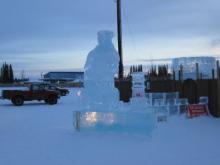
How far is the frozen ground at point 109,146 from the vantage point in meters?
8.04

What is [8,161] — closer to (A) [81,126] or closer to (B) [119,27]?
(A) [81,126]

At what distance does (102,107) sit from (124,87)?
13399 millimetres

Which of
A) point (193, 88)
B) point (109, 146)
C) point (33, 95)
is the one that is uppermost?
point (193, 88)

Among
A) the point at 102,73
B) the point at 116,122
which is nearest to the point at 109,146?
the point at 116,122

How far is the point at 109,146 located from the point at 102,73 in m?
3.71

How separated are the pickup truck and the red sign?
1241 cm

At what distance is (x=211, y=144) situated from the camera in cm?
966

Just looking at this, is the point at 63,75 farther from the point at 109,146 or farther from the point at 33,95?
the point at 109,146

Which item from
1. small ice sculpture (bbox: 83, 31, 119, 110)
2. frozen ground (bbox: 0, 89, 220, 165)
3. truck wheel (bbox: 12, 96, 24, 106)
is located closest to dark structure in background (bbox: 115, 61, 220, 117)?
frozen ground (bbox: 0, 89, 220, 165)

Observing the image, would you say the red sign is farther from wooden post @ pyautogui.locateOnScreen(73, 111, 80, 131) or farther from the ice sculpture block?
wooden post @ pyautogui.locateOnScreen(73, 111, 80, 131)

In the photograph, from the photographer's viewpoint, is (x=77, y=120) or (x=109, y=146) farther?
(x=77, y=120)

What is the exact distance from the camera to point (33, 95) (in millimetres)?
25766

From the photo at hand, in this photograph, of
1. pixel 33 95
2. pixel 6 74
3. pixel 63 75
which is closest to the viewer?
pixel 33 95

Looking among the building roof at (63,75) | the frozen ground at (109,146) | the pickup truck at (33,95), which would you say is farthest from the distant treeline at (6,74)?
the frozen ground at (109,146)
